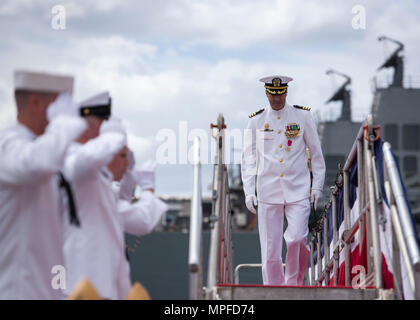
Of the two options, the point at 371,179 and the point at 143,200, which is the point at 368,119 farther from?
the point at 143,200

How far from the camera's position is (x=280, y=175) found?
7.21 m

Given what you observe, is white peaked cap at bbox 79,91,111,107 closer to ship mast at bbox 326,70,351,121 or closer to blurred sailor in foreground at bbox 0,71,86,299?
blurred sailor in foreground at bbox 0,71,86,299

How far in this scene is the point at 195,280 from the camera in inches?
171

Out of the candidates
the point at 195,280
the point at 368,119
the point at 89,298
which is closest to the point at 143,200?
the point at 195,280

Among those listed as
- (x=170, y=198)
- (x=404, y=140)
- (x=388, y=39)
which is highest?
(x=388, y=39)

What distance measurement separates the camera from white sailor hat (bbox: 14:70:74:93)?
13.0ft

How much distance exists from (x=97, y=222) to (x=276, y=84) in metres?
3.48

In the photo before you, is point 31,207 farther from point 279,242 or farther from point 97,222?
point 279,242

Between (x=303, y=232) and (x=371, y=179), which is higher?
(x=371, y=179)

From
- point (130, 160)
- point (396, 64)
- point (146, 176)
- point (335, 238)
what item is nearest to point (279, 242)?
point (335, 238)

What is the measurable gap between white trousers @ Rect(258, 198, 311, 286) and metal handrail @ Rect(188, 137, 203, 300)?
2.12 meters

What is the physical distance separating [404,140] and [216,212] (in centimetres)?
3741

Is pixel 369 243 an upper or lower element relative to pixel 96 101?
lower

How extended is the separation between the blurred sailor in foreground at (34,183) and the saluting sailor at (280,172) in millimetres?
Result: 3416
